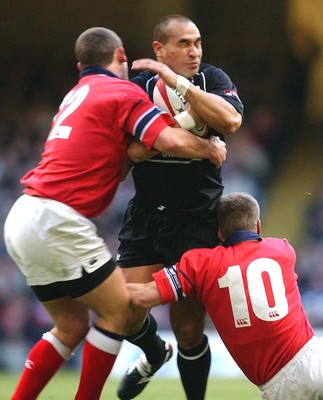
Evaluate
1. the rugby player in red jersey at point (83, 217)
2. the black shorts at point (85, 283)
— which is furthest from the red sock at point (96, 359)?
the black shorts at point (85, 283)

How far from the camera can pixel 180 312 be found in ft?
18.8

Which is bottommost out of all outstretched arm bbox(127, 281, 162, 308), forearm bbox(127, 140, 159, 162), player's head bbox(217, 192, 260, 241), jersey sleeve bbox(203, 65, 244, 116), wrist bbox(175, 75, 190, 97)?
outstretched arm bbox(127, 281, 162, 308)

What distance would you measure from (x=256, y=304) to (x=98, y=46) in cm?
155

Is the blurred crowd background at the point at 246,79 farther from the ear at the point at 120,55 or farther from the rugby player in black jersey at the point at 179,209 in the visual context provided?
the ear at the point at 120,55

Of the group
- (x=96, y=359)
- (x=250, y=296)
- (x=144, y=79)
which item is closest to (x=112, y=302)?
(x=96, y=359)

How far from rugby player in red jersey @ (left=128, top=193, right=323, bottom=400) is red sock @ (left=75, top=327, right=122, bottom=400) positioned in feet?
0.78

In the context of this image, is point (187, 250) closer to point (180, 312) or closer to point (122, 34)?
point (180, 312)

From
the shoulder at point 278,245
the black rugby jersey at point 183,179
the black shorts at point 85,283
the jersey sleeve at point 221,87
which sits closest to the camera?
the black shorts at point 85,283

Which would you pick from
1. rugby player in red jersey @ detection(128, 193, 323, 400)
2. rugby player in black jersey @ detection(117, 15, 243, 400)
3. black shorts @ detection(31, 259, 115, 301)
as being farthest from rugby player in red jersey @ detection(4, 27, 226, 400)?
rugby player in black jersey @ detection(117, 15, 243, 400)

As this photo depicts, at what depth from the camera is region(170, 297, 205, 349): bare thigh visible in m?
5.70

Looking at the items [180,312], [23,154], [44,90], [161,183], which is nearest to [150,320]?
[180,312]

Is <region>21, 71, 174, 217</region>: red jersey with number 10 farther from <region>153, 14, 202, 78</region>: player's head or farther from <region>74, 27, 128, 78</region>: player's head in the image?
<region>153, 14, 202, 78</region>: player's head

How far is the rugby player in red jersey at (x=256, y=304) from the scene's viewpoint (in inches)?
197

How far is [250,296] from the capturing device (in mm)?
5047
